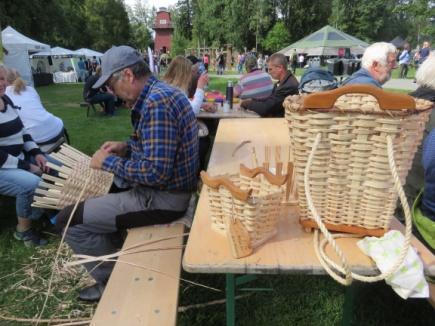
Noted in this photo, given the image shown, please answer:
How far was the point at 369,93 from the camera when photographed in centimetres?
111

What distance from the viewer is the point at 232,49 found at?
4475cm

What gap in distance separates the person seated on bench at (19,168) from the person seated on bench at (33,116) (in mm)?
359

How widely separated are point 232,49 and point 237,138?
4395cm

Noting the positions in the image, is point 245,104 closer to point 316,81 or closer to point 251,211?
point 316,81

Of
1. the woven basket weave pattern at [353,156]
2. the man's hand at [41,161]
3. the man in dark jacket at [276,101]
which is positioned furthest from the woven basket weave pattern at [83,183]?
the man in dark jacket at [276,101]

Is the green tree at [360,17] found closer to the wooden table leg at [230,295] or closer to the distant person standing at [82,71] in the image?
the distant person standing at [82,71]

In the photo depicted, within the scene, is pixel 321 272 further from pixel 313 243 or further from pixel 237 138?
pixel 237 138

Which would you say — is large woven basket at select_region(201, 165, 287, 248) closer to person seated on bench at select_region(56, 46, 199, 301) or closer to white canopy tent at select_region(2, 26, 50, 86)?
person seated on bench at select_region(56, 46, 199, 301)

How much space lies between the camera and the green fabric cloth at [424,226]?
1729mm

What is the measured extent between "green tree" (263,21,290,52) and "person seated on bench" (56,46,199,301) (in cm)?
4197

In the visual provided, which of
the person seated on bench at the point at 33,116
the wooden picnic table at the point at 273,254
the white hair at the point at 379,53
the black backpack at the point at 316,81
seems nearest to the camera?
the wooden picnic table at the point at 273,254

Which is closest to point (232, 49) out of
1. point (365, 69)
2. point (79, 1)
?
point (79, 1)

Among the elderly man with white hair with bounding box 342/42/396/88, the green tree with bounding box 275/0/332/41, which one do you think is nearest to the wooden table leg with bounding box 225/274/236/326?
the elderly man with white hair with bounding box 342/42/396/88

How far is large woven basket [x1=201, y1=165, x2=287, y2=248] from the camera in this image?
123 centimetres
